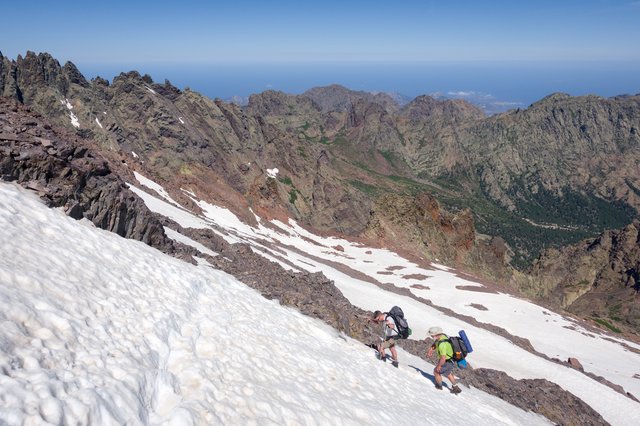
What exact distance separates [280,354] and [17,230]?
7389mm

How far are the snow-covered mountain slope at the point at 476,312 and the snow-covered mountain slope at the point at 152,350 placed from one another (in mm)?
16219

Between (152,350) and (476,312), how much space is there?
41.4m

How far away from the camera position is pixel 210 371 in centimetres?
1005

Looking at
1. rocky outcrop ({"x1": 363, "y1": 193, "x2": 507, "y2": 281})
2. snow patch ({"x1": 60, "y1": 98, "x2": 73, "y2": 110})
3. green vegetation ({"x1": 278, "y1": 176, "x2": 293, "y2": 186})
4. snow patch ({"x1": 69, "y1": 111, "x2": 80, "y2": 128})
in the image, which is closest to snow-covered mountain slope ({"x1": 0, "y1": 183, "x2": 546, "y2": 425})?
rocky outcrop ({"x1": 363, "y1": 193, "x2": 507, "y2": 281})

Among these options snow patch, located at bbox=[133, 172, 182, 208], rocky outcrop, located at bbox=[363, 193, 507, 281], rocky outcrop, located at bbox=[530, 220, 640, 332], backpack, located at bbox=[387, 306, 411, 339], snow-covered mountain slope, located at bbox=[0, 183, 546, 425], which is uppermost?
snow-covered mountain slope, located at bbox=[0, 183, 546, 425]

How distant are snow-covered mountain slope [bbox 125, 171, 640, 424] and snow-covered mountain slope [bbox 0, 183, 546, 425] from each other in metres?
16.2

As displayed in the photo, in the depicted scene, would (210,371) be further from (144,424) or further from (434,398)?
(434,398)

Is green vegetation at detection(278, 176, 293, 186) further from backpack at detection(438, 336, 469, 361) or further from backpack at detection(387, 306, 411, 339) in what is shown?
backpack at detection(438, 336, 469, 361)

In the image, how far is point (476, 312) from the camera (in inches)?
1799

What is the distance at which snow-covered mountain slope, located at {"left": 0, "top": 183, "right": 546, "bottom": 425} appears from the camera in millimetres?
7320

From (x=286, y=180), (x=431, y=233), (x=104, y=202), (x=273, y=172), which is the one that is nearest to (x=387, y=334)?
(x=104, y=202)

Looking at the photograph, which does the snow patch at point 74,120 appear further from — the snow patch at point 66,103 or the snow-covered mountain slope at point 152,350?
the snow-covered mountain slope at point 152,350

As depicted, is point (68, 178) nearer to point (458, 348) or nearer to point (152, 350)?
point (152, 350)

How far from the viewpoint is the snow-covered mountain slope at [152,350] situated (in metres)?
7.32
